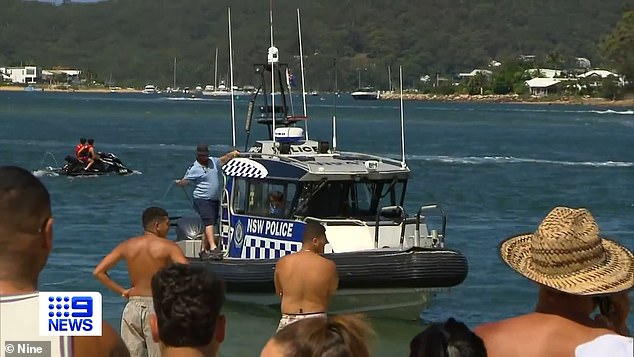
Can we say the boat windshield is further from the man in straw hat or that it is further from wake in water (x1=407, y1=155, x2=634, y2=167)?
wake in water (x1=407, y1=155, x2=634, y2=167)

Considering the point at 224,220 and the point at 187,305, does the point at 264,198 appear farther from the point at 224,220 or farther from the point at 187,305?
the point at 187,305

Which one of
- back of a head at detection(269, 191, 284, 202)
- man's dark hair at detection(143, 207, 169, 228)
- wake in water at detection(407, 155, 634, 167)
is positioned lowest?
wake in water at detection(407, 155, 634, 167)

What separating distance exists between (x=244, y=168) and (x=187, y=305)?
11349 mm

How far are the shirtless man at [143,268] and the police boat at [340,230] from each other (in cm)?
525

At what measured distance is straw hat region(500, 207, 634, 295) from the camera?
16.2 feet

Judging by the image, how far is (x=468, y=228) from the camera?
97.6 ft

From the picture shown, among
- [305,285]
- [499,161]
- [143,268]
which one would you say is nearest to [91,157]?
[499,161]

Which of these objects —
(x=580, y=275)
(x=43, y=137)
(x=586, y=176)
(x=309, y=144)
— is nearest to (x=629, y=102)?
(x=43, y=137)

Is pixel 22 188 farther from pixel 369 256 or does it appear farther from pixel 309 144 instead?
pixel 309 144

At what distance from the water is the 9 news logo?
10291 millimetres

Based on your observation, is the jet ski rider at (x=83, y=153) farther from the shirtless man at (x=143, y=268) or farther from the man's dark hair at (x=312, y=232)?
the man's dark hair at (x=312, y=232)

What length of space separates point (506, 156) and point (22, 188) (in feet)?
193

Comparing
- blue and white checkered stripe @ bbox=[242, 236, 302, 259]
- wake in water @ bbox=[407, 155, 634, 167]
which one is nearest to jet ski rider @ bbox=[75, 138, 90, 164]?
wake in water @ bbox=[407, 155, 634, 167]

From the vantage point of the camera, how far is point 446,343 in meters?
4.52
